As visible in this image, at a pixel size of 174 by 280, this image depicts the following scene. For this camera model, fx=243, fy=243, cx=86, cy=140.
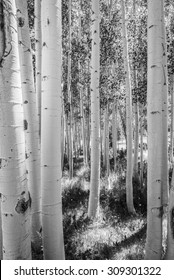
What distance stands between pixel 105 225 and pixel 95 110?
2.68 meters

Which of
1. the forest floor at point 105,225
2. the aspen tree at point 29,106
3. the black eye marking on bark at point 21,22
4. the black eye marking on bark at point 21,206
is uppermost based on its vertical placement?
the black eye marking on bark at point 21,22

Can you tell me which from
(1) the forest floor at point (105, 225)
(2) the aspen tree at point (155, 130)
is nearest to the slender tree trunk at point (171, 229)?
(2) the aspen tree at point (155, 130)

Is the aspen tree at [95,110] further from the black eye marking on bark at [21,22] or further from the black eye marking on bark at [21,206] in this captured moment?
the black eye marking on bark at [21,206]

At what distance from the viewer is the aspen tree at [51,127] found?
7.95 feet

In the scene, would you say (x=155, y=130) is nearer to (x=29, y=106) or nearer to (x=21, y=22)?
(x=29, y=106)

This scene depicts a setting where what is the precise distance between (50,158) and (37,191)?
135 centimetres

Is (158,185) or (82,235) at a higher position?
(158,185)

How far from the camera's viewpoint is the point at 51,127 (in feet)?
7.99

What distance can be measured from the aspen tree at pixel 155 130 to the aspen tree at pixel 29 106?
164cm

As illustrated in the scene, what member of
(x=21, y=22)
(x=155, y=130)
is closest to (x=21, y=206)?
(x=155, y=130)
